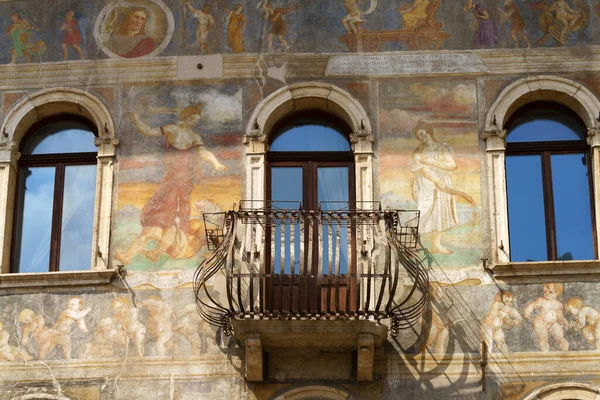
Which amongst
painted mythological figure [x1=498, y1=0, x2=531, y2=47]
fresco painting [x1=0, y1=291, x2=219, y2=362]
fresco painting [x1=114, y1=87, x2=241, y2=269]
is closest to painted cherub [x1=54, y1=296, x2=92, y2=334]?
fresco painting [x1=0, y1=291, x2=219, y2=362]

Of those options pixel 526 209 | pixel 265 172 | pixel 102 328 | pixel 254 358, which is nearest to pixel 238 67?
pixel 265 172

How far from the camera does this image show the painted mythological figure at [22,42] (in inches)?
657

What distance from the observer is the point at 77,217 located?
1612 cm

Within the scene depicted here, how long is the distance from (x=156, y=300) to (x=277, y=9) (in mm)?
3867

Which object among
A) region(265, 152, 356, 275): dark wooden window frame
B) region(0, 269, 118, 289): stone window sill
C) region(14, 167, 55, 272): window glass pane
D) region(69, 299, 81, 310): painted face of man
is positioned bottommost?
region(69, 299, 81, 310): painted face of man

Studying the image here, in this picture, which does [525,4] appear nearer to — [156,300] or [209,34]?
[209,34]

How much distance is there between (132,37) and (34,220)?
2512mm

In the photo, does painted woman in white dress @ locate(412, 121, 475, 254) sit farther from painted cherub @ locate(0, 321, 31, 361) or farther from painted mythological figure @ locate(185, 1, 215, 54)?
painted cherub @ locate(0, 321, 31, 361)

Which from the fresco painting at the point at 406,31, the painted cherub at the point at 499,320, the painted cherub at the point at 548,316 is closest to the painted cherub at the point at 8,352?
the painted cherub at the point at 499,320

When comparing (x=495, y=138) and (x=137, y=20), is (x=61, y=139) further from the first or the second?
(x=495, y=138)

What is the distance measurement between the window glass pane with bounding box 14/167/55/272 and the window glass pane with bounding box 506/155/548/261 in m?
5.35

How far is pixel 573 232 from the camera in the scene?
618 inches

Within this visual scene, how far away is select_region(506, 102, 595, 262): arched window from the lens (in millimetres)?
15633

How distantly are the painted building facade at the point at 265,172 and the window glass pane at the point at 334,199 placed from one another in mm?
255
